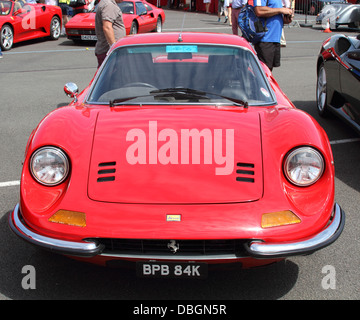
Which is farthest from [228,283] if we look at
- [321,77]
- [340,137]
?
[321,77]

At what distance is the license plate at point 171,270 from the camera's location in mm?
2877

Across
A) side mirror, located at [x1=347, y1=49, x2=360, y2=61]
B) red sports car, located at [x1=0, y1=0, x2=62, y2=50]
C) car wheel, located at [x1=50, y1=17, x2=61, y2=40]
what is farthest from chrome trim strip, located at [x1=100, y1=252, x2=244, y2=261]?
car wheel, located at [x1=50, y1=17, x2=61, y2=40]

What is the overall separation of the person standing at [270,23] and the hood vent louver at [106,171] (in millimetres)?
4418

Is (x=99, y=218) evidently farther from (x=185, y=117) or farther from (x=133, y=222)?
(x=185, y=117)

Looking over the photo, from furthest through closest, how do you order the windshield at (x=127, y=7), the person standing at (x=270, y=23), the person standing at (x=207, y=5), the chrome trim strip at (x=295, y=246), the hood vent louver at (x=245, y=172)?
the person standing at (x=207, y=5)
the windshield at (x=127, y=7)
the person standing at (x=270, y=23)
the hood vent louver at (x=245, y=172)
the chrome trim strip at (x=295, y=246)

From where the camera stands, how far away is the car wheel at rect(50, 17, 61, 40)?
16.8 meters

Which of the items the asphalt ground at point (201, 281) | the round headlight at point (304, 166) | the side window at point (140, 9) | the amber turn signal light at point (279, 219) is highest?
the round headlight at point (304, 166)

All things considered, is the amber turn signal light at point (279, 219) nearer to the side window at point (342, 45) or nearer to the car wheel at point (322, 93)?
the side window at point (342, 45)

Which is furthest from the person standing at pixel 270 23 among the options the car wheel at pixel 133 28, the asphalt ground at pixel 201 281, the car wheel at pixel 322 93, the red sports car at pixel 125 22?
the car wheel at pixel 133 28

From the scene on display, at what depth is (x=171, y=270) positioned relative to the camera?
2893 millimetres

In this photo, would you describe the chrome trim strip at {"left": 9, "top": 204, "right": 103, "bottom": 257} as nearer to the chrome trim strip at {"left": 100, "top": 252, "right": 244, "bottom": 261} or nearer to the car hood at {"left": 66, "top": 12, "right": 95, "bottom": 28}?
the chrome trim strip at {"left": 100, "top": 252, "right": 244, "bottom": 261}

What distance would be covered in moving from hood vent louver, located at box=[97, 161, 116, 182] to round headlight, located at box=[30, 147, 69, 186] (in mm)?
213

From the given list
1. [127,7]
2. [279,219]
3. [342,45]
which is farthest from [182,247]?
[127,7]
